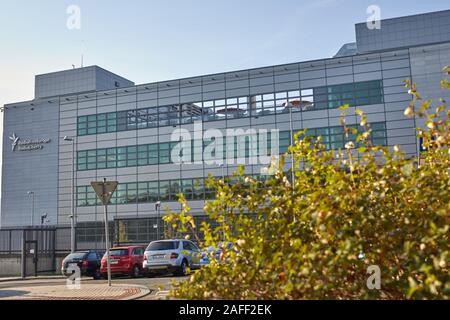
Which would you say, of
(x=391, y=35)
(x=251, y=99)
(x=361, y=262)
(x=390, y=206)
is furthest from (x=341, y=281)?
(x=391, y=35)

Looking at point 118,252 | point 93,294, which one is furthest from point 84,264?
point 93,294

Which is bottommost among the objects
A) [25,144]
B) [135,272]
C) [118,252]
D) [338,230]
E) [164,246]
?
[135,272]

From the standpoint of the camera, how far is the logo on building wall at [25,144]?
63047 millimetres

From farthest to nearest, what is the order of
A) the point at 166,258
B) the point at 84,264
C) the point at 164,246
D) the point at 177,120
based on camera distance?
the point at 177,120 < the point at 84,264 < the point at 164,246 < the point at 166,258

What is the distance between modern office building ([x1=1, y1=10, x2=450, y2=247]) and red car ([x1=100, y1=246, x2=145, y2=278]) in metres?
18.9

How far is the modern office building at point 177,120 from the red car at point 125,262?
61.9 ft

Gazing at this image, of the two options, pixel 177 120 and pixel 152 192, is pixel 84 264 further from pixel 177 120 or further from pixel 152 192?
pixel 177 120

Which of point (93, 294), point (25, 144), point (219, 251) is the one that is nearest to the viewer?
point (219, 251)

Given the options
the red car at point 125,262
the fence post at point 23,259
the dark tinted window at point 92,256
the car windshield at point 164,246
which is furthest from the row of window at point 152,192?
the car windshield at point 164,246

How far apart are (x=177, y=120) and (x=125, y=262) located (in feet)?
94.9

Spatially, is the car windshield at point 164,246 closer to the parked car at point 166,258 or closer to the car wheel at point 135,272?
the parked car at point 166,258

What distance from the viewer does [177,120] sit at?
51.2m
